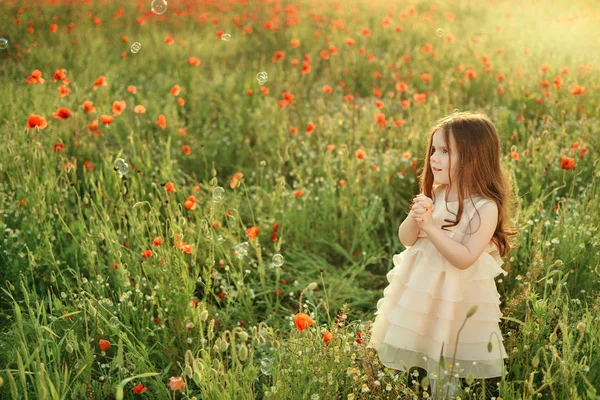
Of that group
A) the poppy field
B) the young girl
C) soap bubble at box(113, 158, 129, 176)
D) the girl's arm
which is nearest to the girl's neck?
the young girl

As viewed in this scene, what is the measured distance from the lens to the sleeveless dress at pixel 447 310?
2342mm

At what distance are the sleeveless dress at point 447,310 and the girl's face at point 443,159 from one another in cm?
11

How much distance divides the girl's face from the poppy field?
59cm

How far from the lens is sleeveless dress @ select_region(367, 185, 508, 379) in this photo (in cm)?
234

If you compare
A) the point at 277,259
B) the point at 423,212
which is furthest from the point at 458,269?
the point at 277,259

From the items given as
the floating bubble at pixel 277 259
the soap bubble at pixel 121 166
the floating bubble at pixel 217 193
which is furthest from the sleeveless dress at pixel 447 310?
the soap bubble at pixel 121 166

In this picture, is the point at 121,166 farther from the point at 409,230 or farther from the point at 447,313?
the point at 447,313

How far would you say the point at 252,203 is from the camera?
4129 mm

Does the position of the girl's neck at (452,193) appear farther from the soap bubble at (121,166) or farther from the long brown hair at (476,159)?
the soap bubble at (121,166)

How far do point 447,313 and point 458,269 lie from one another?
0.17 metres

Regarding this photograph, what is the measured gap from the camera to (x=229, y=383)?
2072 millimetres

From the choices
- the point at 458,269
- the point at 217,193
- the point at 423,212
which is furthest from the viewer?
the point at 217,193

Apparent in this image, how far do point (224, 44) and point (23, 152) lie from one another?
13.4ft

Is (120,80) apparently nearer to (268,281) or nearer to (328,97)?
(328,97)
